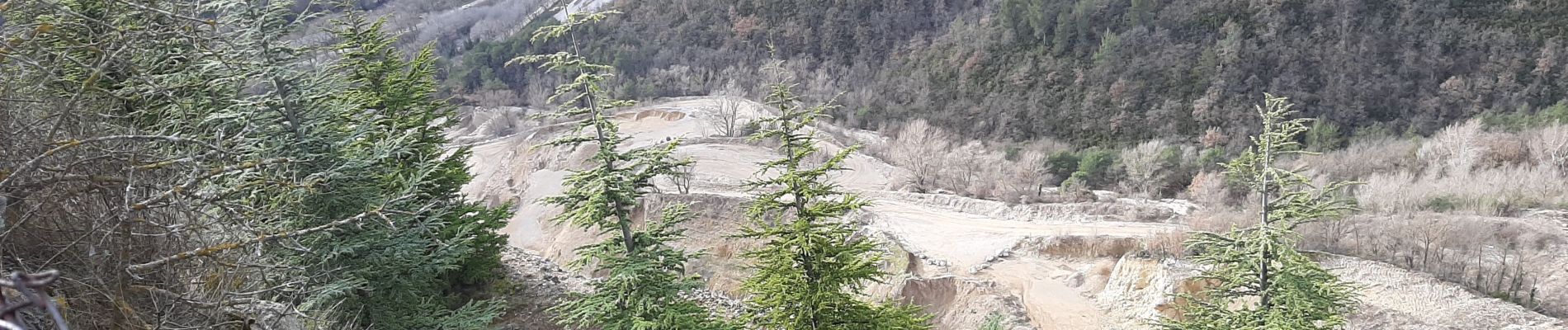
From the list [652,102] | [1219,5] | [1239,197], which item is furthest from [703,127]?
[1219,5]

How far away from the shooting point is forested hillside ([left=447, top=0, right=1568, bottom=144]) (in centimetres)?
3966

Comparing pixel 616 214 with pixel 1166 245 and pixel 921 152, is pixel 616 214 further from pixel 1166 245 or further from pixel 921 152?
pixel 921 152

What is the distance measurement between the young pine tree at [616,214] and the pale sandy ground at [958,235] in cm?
468

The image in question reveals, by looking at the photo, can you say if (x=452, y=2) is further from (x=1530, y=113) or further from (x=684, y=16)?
(x=1530, y=113)

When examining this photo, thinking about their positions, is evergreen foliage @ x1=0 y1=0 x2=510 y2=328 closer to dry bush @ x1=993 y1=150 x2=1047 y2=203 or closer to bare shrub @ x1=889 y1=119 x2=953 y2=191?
dry bush @ x1=993 y1=150 x2=1047 y2=203

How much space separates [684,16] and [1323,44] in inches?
1668

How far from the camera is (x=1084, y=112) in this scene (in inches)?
1777

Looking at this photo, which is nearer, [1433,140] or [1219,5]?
[1433,140]

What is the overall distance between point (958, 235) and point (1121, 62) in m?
25.6

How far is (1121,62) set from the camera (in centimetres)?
4656

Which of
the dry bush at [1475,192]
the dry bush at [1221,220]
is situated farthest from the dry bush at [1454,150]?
the dry bush at [1221,220]

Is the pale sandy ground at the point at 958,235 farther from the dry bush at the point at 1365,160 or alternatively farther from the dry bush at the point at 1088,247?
the dry bush at the point at 1365,160

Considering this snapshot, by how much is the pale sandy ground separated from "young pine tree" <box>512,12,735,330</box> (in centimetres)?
468

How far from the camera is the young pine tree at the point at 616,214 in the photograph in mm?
8281
